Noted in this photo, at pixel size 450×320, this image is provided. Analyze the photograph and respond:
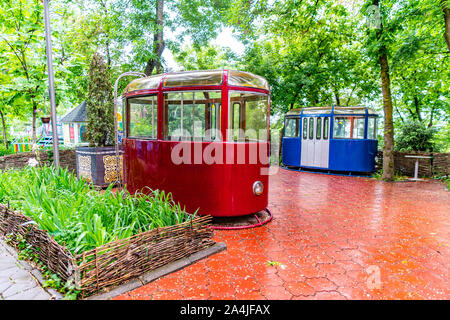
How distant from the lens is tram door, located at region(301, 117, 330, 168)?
36.2ft

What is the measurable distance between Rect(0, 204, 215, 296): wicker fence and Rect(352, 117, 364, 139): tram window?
8.55 metres

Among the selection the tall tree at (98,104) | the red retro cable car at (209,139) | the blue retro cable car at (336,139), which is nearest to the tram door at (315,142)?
the blue retro cable car at (336,139)

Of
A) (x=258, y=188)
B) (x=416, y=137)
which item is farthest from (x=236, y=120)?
(x=416, y=137)

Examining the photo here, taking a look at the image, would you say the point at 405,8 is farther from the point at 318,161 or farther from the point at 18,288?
the point at 18,288

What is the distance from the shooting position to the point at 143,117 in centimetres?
514

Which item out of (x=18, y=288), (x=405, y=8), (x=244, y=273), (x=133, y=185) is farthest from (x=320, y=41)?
(x=18, y=288)

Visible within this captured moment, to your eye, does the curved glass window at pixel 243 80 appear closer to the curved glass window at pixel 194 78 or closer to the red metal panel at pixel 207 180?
the curved glass window at pixel 194 78

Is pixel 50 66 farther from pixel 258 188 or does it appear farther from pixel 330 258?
pixel 330 258

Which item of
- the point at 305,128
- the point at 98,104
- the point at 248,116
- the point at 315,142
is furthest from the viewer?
the point at 305,128

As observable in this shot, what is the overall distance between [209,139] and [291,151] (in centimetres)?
811

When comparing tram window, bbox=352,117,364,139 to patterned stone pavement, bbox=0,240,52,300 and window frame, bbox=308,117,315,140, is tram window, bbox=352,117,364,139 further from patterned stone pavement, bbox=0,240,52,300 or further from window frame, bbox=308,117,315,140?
patterned stone pavement, bbox=0,240,52,300

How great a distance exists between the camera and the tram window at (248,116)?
4.57 m

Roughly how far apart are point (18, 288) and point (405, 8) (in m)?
10.4

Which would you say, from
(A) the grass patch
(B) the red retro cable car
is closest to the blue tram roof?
(B) the red retro cable car
